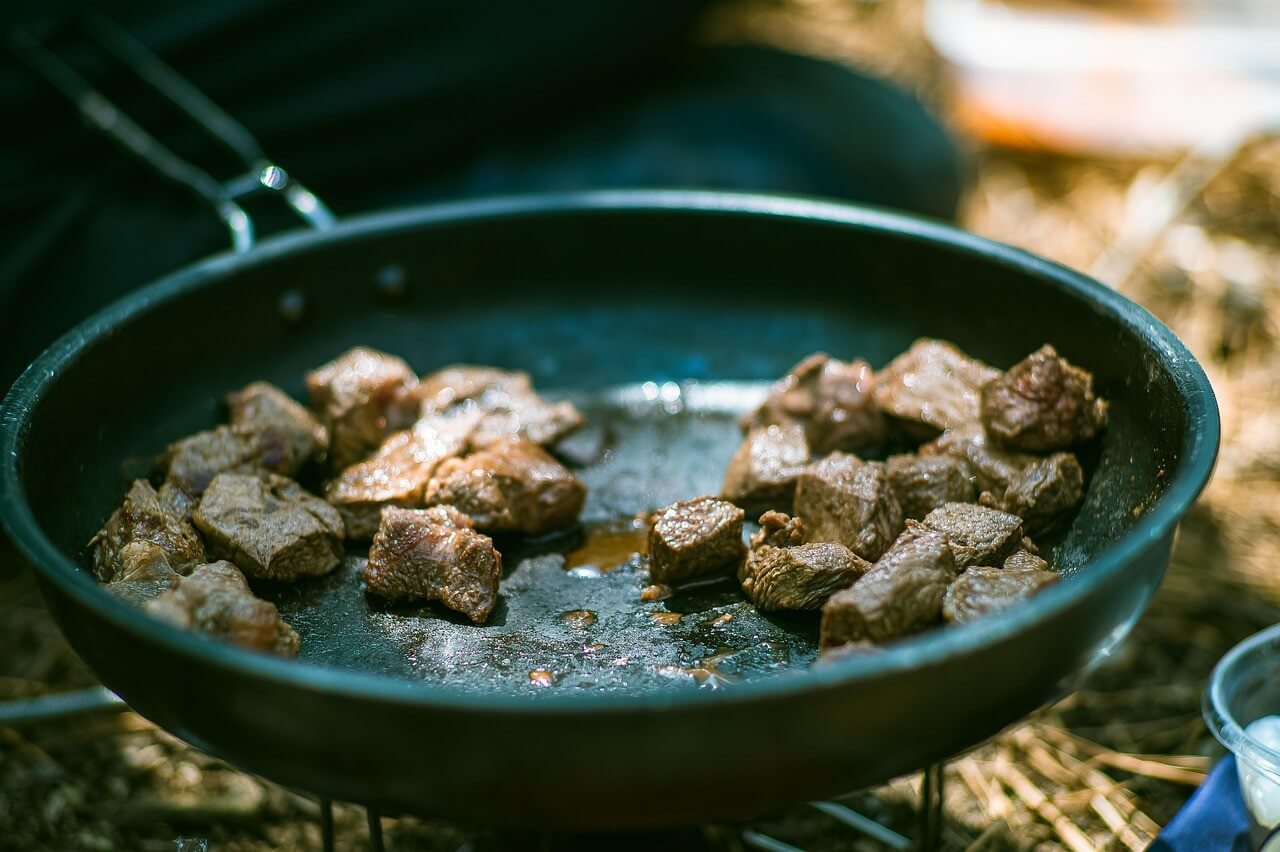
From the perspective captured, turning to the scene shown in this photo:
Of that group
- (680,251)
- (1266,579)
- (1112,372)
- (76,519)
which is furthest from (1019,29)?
(76,519)

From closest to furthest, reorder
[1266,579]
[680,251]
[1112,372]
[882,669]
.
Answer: [882,669] < [1112,372] < [680,251] < [1266,579]

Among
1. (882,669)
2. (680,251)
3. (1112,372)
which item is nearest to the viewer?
(882,669)

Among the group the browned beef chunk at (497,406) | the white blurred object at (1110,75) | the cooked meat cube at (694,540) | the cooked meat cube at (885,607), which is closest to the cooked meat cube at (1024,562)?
the cooked meat cube at (885,607)

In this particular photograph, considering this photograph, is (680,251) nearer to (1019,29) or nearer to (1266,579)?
(1266,579)

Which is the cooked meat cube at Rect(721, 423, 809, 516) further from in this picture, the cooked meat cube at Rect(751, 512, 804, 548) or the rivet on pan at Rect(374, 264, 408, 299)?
the rivet on pan at Rect(374, 264, 408, 299)

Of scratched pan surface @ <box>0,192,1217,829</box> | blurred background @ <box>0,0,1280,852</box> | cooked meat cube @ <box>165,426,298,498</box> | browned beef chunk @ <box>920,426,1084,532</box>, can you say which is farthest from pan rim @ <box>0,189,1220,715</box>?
blurred background @ <box>0,0,1280,852</box>
